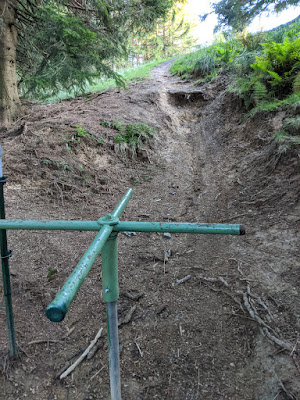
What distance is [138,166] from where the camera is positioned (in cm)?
614

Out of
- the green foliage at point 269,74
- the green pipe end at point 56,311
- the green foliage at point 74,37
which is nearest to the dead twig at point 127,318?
the green pipe end at point 56,311

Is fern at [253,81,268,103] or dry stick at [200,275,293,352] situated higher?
fern at [253,81,268,103]

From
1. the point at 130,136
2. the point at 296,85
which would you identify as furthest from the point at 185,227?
the point at 130,136

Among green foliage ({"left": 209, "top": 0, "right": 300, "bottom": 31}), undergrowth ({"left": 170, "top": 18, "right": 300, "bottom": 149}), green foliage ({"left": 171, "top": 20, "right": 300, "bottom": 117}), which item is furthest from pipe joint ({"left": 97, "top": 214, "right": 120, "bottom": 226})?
green foliage ({"left": 209, "top": 0, "right": 300, "bottom": 31})

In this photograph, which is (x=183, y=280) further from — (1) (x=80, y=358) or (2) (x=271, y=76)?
(2) (x=271, y=76)

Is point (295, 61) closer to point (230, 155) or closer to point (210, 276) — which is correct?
point (230, 155)

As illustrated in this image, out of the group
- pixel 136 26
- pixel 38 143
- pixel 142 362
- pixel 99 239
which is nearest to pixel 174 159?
pixel 38 143

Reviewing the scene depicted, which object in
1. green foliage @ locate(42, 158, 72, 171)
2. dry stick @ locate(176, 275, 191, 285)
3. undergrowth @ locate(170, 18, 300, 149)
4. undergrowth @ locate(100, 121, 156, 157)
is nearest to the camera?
dry stick @ locate(176, 275, 191, 285)

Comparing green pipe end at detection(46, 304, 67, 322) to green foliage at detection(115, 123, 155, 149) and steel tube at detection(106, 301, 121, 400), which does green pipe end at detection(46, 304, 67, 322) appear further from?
green foliage at detection(115, 123, 155, 149)

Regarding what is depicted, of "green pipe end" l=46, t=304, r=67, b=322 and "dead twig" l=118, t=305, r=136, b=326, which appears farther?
"dead twig" l=118, t=305, r=136, b=326

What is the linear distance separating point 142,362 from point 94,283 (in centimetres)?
113

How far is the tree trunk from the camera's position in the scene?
5.87 m

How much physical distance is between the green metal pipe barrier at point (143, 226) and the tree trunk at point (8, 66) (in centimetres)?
560

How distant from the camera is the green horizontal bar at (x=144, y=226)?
1.32 meters
